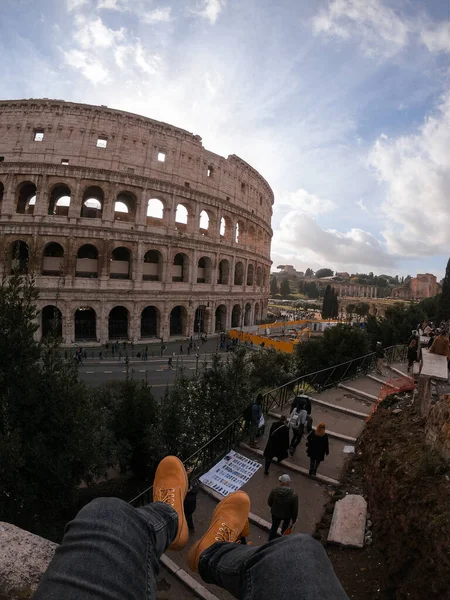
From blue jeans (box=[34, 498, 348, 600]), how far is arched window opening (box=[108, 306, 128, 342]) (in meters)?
27.4

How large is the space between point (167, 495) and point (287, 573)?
2.24 metres

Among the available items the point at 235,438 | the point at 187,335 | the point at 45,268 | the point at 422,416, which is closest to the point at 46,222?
the point at 45,268

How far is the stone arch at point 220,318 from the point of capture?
1329 inches

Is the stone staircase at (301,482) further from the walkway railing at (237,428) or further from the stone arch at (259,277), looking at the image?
the stone arch at (259,277)

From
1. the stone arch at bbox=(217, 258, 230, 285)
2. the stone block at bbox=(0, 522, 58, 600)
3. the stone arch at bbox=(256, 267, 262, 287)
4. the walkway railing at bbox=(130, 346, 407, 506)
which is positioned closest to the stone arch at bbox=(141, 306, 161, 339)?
the stone arch at bbox=(217, 258, 230, 285)

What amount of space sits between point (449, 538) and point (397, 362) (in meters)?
14.0

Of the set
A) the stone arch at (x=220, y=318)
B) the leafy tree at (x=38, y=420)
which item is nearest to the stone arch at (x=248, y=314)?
the stone arch at (x=220, y=318)

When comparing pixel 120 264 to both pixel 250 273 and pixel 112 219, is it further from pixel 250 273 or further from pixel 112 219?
pixel 250 273

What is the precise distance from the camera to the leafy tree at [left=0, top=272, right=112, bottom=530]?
19.3ft

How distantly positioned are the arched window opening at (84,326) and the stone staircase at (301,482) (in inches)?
863

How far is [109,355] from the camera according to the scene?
957 inches

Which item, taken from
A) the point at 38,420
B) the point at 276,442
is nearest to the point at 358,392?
the point at 276,442

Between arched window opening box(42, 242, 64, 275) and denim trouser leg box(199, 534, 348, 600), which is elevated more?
arched window opening box(42, 242, 64, 275)

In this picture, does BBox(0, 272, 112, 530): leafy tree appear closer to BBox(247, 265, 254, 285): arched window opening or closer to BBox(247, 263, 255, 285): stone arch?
BBox(247, 263, 255, 285): stone arch
